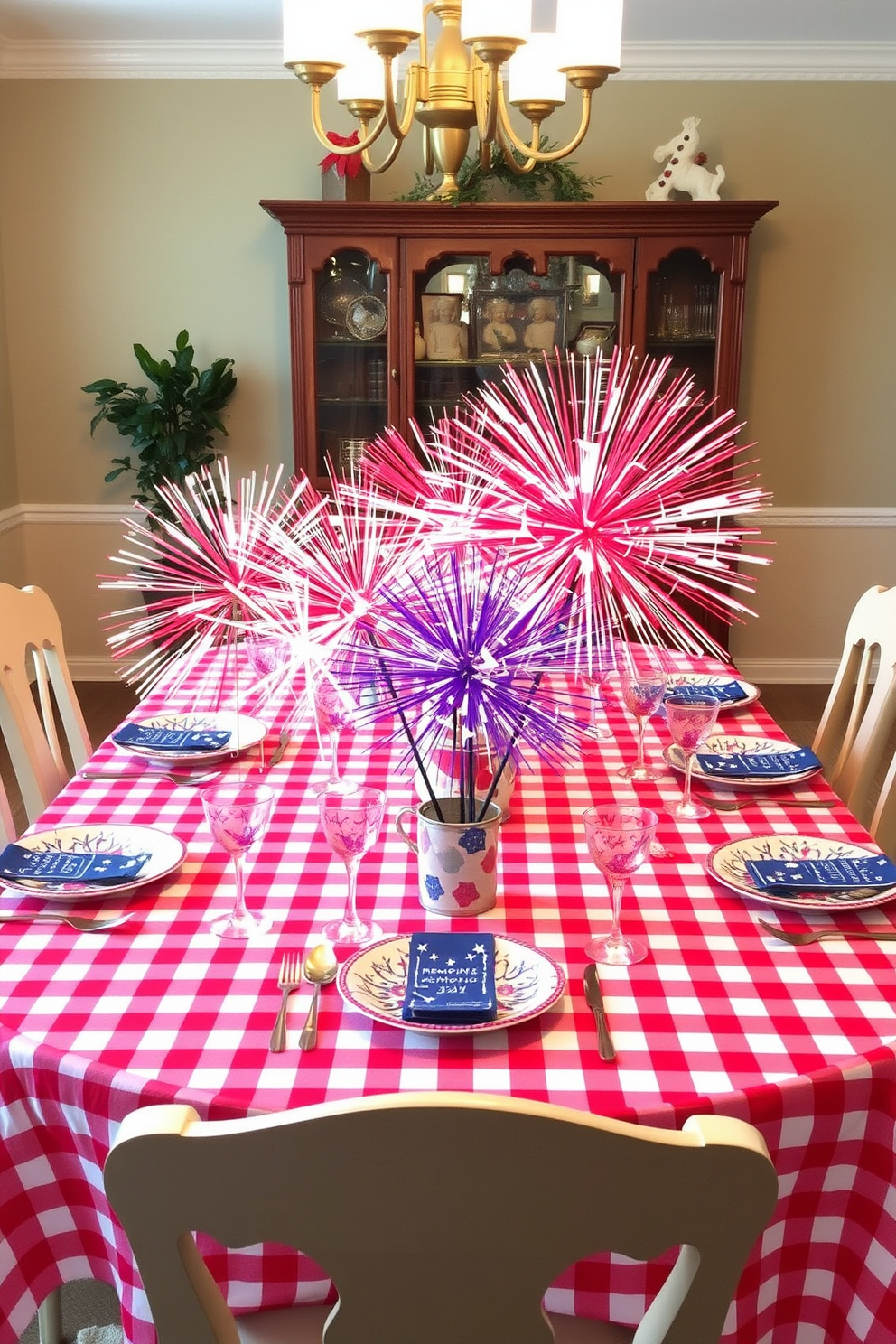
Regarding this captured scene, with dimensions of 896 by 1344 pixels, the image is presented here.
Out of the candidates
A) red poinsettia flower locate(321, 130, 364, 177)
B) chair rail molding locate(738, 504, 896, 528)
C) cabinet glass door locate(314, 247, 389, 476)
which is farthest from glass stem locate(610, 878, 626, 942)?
chair rail molding locate(738, 504, 896, 528)

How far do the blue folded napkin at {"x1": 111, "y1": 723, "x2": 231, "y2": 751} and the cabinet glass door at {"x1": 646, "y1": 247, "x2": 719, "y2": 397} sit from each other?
105 inches

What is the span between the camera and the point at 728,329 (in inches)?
155

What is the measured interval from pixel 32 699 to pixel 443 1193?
4.98 feet

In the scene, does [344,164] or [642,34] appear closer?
[344,164]

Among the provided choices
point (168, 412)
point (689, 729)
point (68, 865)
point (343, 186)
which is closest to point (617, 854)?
point (689, 729)

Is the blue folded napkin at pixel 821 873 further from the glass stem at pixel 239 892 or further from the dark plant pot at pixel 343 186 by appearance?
the dark plant pot at pixel 343 186

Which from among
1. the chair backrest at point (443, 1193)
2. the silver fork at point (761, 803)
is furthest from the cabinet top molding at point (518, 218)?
the chair backrest at point (443, 1193)

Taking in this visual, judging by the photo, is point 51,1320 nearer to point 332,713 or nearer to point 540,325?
point 332,713

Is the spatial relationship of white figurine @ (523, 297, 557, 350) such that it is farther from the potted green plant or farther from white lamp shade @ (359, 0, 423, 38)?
white lamp shade @ (359, 0, 423, 38)

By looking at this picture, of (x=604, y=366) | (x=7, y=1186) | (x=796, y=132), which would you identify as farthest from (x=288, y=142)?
(x=7, y=1186)

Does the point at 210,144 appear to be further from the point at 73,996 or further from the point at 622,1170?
the point at 622,1170

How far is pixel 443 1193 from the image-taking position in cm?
69

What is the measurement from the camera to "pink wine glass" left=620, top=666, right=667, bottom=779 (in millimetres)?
1716

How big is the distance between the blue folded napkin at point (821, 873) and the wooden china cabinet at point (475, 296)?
2870 millimetres
